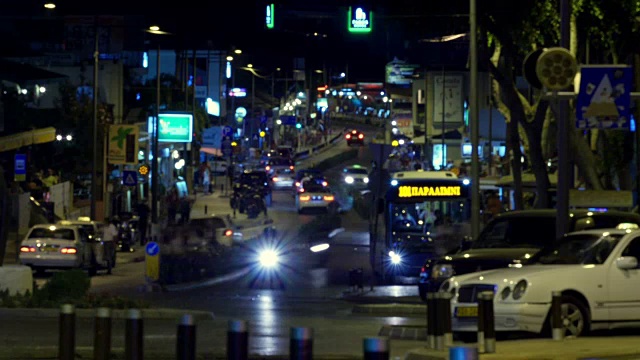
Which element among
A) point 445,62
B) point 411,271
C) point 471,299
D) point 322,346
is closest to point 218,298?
point 411,271

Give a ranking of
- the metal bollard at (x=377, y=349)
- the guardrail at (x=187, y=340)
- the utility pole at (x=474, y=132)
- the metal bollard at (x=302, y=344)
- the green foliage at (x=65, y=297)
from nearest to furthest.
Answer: the metal bollard at (x=377, y=349), the guardrail at (x=187, y=340), the metal bollard at (x=302, y=344), the green foliage at (x=65, y=297), the utility pole at (x=474, y=132)

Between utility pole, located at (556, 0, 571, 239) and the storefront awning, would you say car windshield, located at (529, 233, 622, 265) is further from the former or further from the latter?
the storefront awning

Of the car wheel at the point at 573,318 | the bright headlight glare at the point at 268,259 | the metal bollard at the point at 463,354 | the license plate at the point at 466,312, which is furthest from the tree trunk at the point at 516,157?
the metal bollard at the point at 463,354

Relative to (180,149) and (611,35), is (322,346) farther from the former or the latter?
(180,149)

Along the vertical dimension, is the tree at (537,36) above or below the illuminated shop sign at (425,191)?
above

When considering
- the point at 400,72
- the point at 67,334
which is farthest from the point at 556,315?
the point at 400,72

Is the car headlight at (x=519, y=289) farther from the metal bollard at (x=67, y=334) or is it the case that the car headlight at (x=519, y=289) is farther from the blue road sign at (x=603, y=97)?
the metal bollard at (x=67, y=334)

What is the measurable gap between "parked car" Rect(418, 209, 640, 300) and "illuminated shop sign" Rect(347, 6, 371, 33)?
1247 cm

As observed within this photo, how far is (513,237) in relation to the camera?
A: 21797mm

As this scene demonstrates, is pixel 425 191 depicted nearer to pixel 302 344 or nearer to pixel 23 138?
pixel 23 138

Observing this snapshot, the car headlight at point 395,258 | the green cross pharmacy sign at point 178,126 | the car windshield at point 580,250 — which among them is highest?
the green cross pharmacy sign at point 178,126

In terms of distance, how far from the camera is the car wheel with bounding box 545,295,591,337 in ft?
52.0

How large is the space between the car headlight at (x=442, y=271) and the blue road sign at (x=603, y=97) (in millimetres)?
3565

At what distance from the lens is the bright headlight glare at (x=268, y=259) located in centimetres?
3551
